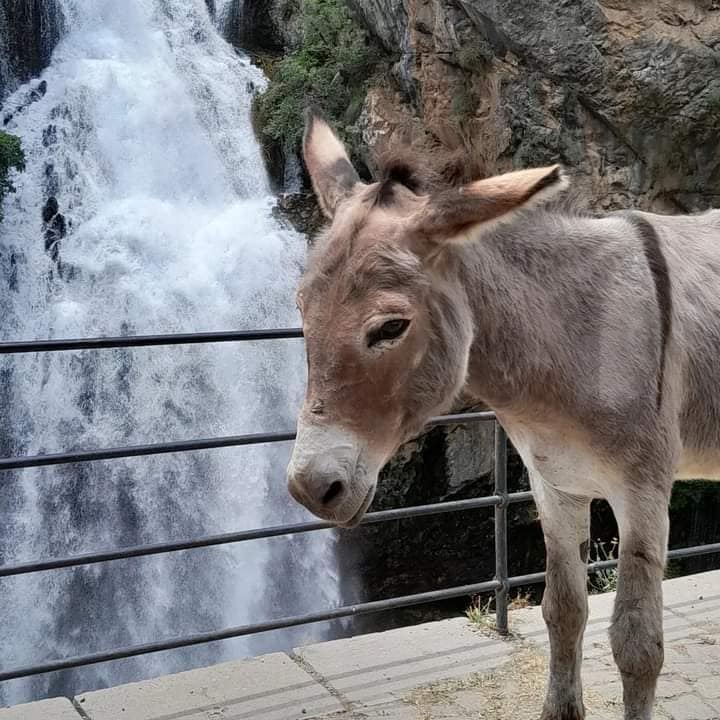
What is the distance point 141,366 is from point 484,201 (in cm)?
1227

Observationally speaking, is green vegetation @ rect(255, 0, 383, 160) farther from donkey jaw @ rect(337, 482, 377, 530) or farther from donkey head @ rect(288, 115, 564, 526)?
donkey jaw @ rect(337, 482, 377, 530)

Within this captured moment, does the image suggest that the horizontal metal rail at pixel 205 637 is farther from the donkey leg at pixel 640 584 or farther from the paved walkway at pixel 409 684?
the donkey leg at pixel 640 584

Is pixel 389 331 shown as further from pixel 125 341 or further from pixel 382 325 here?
pixel 125 341

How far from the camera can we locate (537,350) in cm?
250

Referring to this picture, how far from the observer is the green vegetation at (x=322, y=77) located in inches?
639

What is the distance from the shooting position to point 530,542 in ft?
49.0

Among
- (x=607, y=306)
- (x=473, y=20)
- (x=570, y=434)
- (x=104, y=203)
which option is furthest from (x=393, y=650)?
(x=104, y=203)

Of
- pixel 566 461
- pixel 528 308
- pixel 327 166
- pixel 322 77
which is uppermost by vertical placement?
pixel 322 77

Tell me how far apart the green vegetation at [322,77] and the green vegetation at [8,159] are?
4.19 m

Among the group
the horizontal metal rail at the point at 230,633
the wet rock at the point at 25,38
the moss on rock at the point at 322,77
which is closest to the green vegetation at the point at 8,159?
the wet rock at the point at 25,38

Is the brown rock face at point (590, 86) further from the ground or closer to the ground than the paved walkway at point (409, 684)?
further from the ground

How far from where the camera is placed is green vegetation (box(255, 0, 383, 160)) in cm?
1623

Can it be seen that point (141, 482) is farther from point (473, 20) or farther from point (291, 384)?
point (473, 20)

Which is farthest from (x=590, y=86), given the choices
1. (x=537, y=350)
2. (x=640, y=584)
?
(x=640, y=584)
